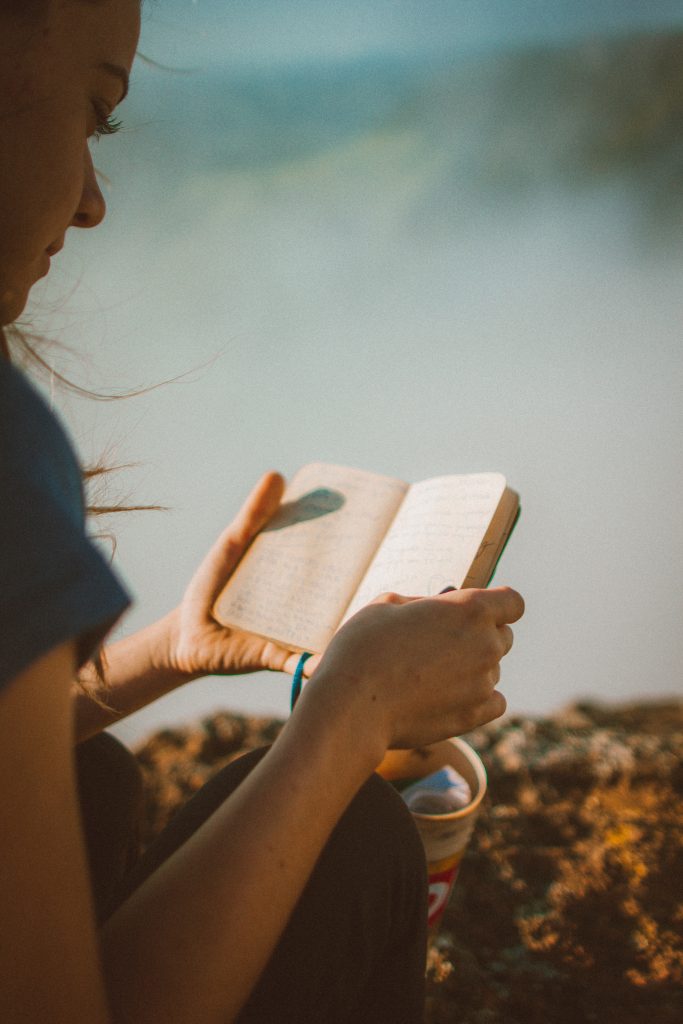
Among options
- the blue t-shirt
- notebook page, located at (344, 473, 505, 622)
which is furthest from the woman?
notebook page, located at (344, 473, 505, 622)

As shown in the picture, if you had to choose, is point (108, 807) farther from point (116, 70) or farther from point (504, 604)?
point (116, 70)

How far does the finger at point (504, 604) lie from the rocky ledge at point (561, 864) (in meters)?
0.59

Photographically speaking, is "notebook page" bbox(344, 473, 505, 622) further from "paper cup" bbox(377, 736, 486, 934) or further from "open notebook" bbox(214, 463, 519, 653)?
"paper cup" bbox(377, 736, 486, 934)

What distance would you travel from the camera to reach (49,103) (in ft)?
1.42

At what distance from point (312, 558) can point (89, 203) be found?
48 cm

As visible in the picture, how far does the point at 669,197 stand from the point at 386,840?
133 cm

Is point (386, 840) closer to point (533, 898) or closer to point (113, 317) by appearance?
point (533, 898)

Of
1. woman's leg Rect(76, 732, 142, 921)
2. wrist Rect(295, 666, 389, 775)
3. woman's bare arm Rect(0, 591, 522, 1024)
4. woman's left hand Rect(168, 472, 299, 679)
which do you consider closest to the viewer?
woman's bare arm Rect(0, 591, 522, 1024)

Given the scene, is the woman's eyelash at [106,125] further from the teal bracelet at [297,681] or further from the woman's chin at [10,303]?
the teal bracelet at [297,681]

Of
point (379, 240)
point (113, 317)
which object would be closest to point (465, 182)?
point (379, 240)

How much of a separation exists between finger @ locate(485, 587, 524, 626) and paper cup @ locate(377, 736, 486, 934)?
211mm

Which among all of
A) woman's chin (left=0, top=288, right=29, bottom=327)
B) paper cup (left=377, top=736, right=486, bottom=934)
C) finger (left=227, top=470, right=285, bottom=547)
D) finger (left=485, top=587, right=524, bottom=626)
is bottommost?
paper cup (left=377, top=736, right=486, bottom=934)

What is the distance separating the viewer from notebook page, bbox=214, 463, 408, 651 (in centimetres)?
77

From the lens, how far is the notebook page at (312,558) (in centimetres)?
77
